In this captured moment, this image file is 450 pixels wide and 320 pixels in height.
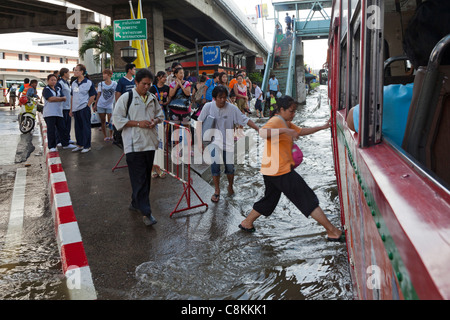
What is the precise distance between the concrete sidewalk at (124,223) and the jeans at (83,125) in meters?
1.22

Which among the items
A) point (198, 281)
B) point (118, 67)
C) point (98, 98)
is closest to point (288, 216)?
point (198, 281)

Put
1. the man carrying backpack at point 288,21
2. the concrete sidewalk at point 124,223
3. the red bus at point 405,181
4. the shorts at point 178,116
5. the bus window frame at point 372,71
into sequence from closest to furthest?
1. the red bus at point 405,181
2. the bus window frame at point 372,71
3. the concrete sidewalk at point 124,223
4. the shorts at point 178,116
5. the man carrying backpack at point 288,21

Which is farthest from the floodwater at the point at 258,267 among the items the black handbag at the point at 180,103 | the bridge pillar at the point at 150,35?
the bridge pillar at the point at 150,35

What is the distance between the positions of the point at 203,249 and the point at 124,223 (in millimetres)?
1204

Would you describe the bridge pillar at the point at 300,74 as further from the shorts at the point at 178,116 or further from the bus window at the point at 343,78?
the bus window at the point at 343,78

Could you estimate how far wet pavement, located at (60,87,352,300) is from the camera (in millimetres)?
3428

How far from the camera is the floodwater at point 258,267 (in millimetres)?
3361

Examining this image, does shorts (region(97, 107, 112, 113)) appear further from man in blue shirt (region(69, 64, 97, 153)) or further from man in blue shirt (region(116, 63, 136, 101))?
man in blue shirt (region(116, 63, 136, 101))

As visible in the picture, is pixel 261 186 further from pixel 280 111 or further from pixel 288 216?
pixel 280 111

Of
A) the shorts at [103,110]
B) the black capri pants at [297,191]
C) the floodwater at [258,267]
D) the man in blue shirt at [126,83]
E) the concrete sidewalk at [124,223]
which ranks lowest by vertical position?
the floodwater at [258,267]

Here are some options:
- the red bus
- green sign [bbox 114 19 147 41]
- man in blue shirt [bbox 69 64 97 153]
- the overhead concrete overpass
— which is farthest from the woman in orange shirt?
the overhead concrete overpass

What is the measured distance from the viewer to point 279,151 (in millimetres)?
4277

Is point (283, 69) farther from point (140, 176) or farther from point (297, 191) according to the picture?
point (297, 191)

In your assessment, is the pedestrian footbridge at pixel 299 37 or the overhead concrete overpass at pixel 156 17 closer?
the overhead concrete overpass at pixel 156 17
